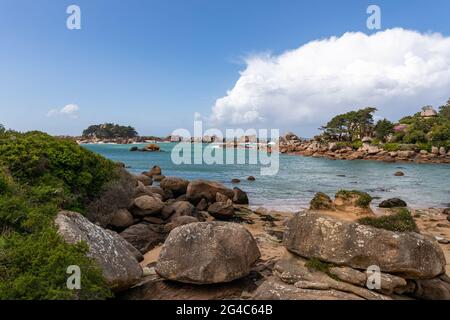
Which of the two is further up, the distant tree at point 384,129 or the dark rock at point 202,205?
the distant tree at point 384,129

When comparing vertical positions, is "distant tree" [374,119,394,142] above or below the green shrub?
above

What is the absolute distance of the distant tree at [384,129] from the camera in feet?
283

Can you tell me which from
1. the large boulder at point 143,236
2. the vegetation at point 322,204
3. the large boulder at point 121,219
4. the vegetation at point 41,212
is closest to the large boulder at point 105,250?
the vegetation at point 41,212

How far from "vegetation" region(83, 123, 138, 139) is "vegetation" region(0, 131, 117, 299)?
604 feet

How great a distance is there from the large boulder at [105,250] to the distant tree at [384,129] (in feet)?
293

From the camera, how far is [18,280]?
600cm

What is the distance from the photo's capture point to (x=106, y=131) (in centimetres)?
19038

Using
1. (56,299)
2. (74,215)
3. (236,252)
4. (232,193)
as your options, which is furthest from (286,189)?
(56,299)

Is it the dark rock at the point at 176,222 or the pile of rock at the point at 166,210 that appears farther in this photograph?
the dark rock at the point at 176,222

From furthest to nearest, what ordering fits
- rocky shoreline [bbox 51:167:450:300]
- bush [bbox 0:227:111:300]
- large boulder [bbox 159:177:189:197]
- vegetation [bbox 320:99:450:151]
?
vegetation [bbox 320:99:450:151]
large boulder [bbox 159:177:189:197]
rocky shoreline [bbox 51:167:450:300]
bush [bbox 0:227:111:300]

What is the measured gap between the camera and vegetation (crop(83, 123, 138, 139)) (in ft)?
625

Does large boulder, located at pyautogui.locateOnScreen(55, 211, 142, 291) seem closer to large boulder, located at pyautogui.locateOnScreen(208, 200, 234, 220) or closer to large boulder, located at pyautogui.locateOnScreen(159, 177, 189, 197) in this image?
large boulder, located at pyautogui.locateOnScreen(208, 200, 234, 220)

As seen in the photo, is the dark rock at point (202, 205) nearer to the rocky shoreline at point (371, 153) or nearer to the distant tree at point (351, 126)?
the rocky shoreline at point (371, 153)

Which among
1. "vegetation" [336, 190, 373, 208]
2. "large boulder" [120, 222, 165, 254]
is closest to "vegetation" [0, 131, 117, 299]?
"large boulder" [120, 222, 165, 254]
